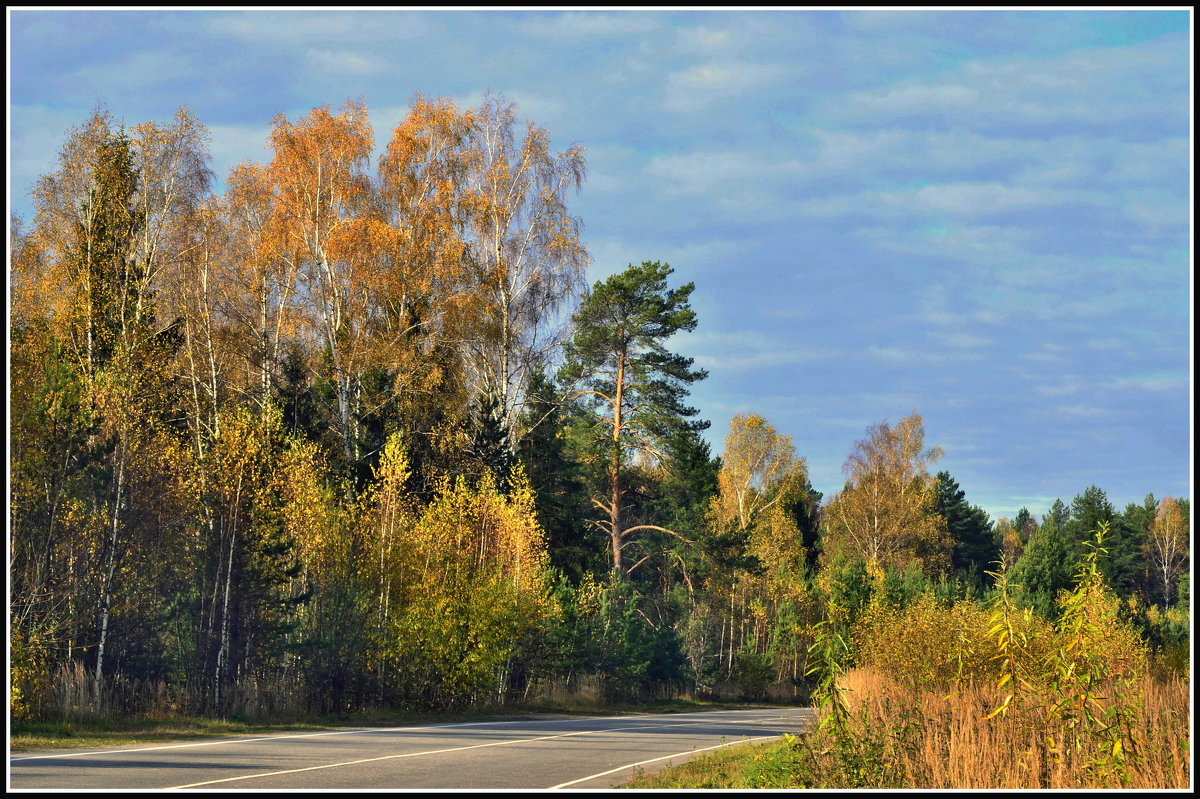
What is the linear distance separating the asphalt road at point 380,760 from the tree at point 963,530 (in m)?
55.3

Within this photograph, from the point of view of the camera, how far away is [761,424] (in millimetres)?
63312

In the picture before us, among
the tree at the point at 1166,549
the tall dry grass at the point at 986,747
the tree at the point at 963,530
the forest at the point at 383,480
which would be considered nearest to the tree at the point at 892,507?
the tree at the point at 963,530

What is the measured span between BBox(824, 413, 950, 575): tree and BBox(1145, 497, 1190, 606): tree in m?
20.7

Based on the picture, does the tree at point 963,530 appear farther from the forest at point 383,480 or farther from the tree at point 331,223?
the tree at point 331,223

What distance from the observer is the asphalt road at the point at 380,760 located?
12.0 meters

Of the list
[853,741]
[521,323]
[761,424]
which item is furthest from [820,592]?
[853,741]

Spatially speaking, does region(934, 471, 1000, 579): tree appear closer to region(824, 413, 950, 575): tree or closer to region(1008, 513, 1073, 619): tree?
region(824, 413, 950, 575): tree

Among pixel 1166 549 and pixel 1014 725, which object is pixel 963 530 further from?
pixel 1014 725

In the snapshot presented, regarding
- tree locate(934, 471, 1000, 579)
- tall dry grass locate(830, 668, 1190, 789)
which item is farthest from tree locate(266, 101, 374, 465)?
tree locate(934, 471, 1000, 579)

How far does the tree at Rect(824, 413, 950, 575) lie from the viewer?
214ft

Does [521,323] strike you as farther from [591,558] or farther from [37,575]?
[37,575]

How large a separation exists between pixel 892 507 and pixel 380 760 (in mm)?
54899

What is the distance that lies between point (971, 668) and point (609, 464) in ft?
94.8

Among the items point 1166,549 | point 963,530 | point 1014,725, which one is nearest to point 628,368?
point 1014,725
